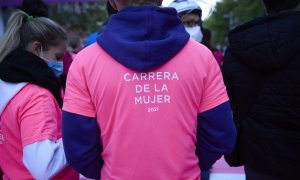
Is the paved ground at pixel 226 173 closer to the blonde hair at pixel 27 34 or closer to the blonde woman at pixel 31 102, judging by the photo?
the blonde woman at pixel 31 102

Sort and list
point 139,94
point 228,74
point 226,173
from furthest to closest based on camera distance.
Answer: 1. point 226,173
2. point 228,74
3. point 139,94

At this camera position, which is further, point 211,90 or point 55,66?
point 55,66

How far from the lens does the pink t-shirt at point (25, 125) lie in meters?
1.86

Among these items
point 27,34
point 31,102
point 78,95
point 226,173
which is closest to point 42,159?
point 31,102

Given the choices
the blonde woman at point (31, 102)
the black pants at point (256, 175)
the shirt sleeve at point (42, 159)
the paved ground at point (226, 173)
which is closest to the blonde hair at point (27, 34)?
the blonde woman at point (31, 102)

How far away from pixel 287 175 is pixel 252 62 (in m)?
0.69

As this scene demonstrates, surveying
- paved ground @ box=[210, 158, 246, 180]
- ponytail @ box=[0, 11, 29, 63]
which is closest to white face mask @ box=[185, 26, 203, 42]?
ponytail @ box=[0, 11, 29, 63]

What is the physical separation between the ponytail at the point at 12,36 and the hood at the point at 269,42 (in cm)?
131

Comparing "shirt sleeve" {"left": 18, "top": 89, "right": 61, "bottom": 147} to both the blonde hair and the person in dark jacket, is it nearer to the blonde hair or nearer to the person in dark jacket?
the blonde hair

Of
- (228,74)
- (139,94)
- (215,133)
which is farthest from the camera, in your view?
(228,74)

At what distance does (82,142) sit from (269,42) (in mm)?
1207

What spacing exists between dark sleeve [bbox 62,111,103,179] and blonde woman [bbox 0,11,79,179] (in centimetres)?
27

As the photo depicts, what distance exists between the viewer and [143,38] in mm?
1529

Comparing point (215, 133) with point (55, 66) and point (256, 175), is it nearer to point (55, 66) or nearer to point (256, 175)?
point (256, 175)
